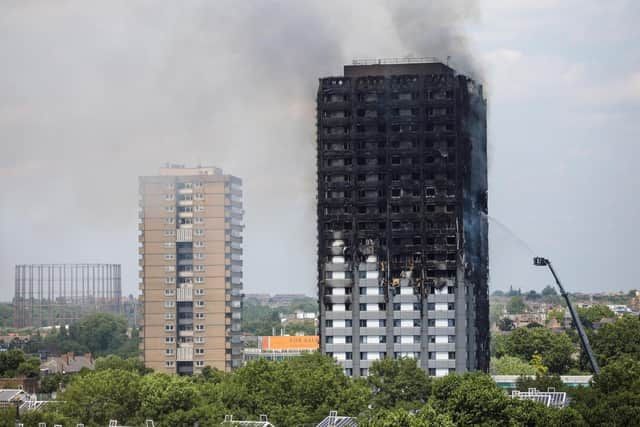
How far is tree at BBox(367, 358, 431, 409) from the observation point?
18125cm

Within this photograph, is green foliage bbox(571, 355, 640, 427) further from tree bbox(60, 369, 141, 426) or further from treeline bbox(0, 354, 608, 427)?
tree bbox(60, 369, 141, 426)

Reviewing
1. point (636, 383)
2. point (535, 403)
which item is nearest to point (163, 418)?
point (535, 403)

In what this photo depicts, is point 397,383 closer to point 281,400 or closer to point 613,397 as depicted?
point 281,400

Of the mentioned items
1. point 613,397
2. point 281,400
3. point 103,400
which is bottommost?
point 281,400

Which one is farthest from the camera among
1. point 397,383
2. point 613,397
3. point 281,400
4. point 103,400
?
point 397,383

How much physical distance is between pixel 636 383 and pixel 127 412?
5619 cm

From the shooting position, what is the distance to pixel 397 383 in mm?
182625

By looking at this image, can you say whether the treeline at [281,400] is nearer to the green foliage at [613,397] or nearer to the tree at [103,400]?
the tree at [103,400]

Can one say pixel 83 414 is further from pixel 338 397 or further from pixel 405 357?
pixel 405 357

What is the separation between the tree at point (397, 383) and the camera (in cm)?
18125

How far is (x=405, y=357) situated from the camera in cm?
19262

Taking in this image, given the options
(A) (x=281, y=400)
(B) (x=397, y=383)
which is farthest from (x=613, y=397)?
(B) (x=397, y=383)

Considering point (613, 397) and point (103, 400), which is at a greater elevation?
point (613, 397)

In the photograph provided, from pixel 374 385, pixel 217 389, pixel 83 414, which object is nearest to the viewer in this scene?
pixel 83 414
